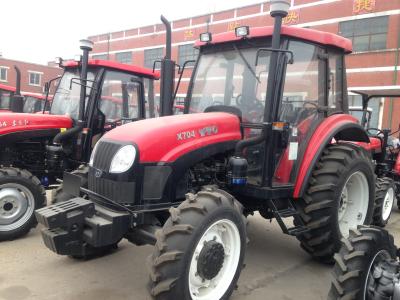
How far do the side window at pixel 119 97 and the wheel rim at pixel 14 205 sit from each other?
1846mm

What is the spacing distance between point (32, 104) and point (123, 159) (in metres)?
10.3

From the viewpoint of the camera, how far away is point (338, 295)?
9.64 feet

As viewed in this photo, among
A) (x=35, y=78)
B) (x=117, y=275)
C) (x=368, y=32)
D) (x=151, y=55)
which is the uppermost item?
(x=368, y=32)

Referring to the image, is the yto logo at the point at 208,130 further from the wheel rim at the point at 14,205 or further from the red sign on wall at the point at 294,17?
the red sign on wall at the point at 294,17

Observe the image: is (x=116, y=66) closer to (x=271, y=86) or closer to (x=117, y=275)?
(x=271, y=86)

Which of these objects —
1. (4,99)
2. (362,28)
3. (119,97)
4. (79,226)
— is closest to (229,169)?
(79,226)

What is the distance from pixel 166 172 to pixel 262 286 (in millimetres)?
1532

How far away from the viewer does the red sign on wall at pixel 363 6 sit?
21.7 m

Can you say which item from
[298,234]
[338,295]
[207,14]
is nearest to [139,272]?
[298,234]

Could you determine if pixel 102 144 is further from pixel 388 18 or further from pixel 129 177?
pixel 388 18

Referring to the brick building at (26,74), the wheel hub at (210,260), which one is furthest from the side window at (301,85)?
the brick building at (26,74)

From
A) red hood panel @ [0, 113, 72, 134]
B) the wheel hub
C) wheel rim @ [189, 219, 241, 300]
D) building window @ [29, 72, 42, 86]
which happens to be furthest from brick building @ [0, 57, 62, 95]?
the wheel hub

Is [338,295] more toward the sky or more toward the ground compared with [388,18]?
more toward the ground

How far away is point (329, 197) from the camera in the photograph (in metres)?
4.38
